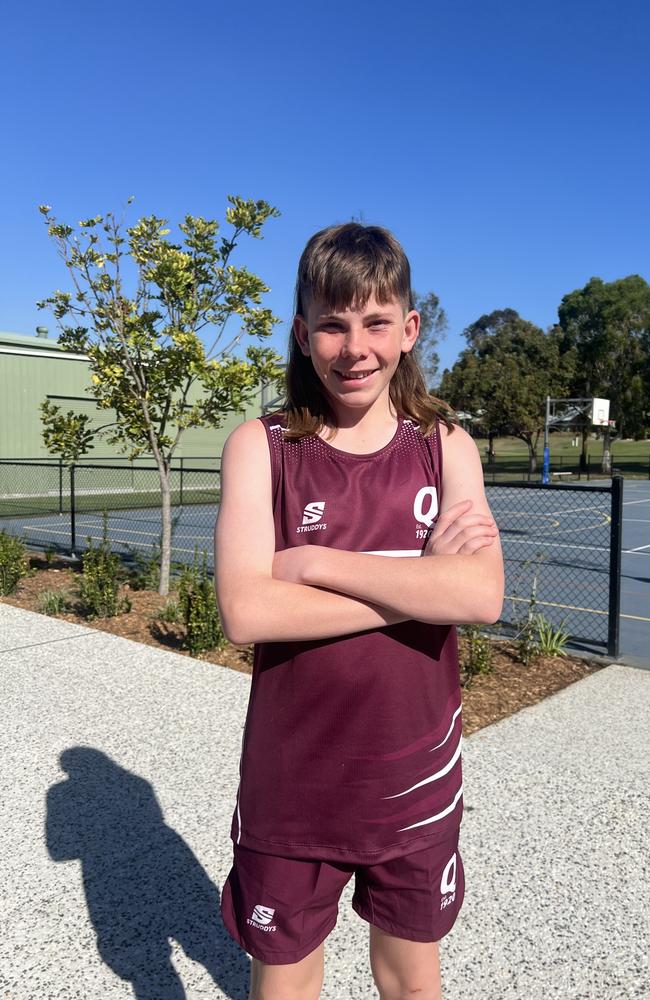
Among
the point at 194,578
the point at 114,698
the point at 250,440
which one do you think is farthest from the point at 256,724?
the point at 194,578

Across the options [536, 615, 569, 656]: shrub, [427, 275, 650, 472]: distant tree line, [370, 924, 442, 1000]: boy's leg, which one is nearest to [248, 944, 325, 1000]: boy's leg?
[370, 924, 442, 1000]: boy's leg

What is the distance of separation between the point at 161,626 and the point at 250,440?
5656mm

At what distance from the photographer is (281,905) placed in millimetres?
1523

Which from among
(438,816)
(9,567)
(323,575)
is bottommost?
(9,567)

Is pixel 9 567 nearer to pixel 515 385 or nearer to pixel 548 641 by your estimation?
pixel 548 641

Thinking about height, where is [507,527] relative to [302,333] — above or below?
below

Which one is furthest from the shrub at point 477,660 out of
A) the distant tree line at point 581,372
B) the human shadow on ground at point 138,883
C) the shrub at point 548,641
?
the distant tree line at point 581,372

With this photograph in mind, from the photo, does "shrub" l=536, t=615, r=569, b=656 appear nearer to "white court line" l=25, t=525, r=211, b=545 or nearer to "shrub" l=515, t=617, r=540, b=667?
"shrub" l=515, t=617, r=540, b=667

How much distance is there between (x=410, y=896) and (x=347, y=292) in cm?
121

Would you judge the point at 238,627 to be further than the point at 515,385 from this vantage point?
No

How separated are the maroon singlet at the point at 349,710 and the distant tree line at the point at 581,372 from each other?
3846cm

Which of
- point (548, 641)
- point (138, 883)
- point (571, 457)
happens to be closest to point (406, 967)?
point (138, 883)

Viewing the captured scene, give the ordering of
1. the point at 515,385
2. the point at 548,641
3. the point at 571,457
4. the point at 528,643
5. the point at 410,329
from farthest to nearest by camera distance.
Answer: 1. the point at 571,457
2. the point at 515,385
3. the point at 548,641
4. the point at 528,643
5. the point at 410,329

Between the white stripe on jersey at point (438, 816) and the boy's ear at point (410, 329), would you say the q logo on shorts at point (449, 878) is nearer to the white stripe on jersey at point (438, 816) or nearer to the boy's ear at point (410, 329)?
the white stripe on jersey at point (438, 816)
